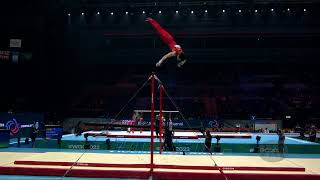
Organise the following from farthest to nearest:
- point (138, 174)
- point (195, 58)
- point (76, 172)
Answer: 1. point (195, 58)
2. point (76, 172)
3. point (138, 174)

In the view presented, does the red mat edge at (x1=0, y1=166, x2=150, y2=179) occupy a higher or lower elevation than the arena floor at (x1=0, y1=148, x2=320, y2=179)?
lower

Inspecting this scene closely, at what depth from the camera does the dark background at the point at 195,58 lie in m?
Result: 26.5

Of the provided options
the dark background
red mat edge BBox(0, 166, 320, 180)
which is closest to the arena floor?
red mat edge BBox(0, 166, 320, 180)

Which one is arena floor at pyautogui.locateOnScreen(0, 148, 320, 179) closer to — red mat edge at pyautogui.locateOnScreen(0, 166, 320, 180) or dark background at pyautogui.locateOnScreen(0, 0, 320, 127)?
red mat edge at pyautogui.locateOnScreen(0, 166, 320, 180)

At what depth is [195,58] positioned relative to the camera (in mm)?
28016

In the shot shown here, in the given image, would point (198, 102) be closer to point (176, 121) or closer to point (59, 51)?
point (176, 121)

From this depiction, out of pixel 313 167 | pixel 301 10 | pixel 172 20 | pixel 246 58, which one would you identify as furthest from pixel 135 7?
pixel 313 167

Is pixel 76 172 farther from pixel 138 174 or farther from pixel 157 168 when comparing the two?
pixel 157 168

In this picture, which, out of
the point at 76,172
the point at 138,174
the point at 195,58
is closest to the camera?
the point at 138,174

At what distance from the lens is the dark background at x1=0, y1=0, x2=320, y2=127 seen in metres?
26.5

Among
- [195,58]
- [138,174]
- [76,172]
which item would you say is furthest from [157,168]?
[195,58]

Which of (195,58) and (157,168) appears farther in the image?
(195,58)

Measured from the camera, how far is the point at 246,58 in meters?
27.7

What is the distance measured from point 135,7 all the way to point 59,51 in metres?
6.89
